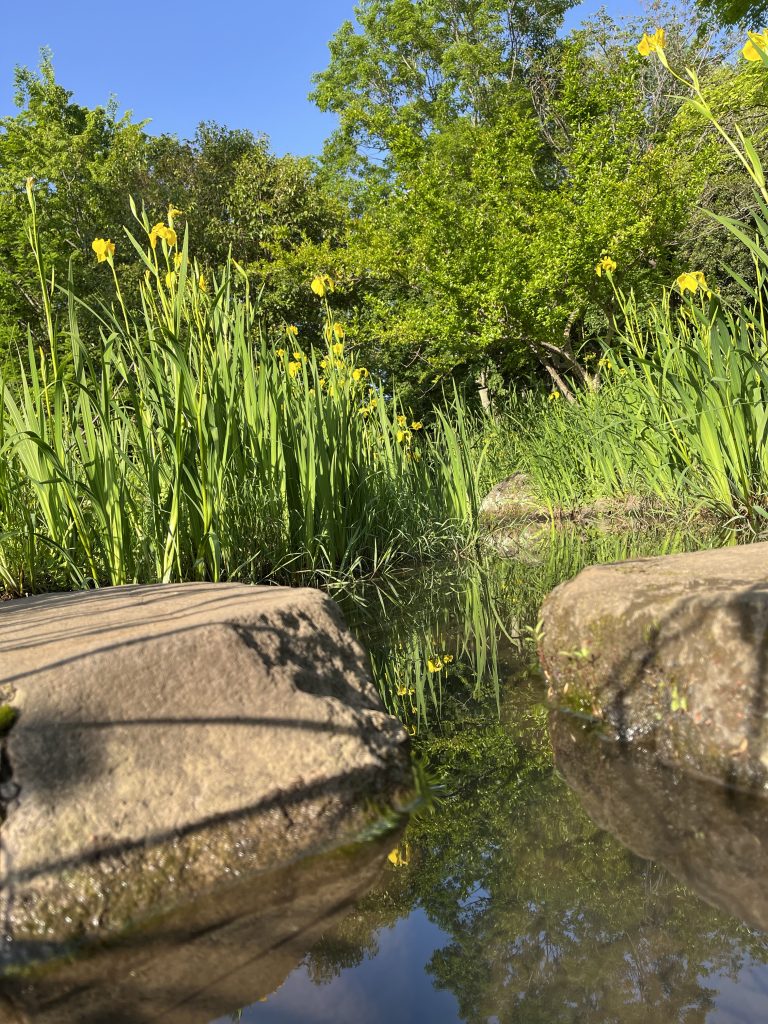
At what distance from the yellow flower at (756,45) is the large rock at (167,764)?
5.05ft

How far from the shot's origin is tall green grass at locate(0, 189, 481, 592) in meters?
2.51

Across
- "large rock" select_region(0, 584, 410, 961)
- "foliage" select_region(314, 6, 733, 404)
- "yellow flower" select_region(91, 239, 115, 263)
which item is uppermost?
"foliage" select_region(314, 6, 733, 404)

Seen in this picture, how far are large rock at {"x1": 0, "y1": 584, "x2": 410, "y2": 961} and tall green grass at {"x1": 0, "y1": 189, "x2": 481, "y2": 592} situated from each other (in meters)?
1.04

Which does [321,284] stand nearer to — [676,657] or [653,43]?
[653,43]

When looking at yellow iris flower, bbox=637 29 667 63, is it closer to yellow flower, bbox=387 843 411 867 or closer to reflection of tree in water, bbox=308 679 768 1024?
reflection of tree in water, bbox=308 679 768 1024

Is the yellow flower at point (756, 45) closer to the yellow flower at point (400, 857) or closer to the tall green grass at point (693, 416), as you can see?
the tall green grass at point (693, 416)

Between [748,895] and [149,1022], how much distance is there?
682 mm

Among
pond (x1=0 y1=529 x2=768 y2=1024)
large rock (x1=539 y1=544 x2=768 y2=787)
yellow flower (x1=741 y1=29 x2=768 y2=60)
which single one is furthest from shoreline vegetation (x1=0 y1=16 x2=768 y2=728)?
pond (x1=0 y1=529 x2=768 y2=1024)

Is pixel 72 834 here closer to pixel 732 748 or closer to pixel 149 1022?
pixel 149 1022

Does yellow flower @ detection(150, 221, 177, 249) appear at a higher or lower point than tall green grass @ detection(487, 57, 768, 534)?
higher

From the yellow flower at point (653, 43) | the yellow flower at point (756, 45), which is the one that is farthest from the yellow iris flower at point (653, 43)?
the yellow flower at point (756, 45)

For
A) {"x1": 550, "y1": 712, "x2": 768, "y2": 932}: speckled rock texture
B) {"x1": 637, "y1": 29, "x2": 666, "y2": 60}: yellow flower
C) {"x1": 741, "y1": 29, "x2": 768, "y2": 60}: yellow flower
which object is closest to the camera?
{"x1": 550, "y1": 712, "x2": 768, "y2": 932}: speckled rock texture

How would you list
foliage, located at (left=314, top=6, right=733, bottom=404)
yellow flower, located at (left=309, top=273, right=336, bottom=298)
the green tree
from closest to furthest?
1. yellow flower, located at (left=309, top=273, right=336, bottom=298)
2. foliage, located at (left=314, top=6, right=733, bottom=404)
3. the green tree

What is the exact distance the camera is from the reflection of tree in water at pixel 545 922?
823mm
